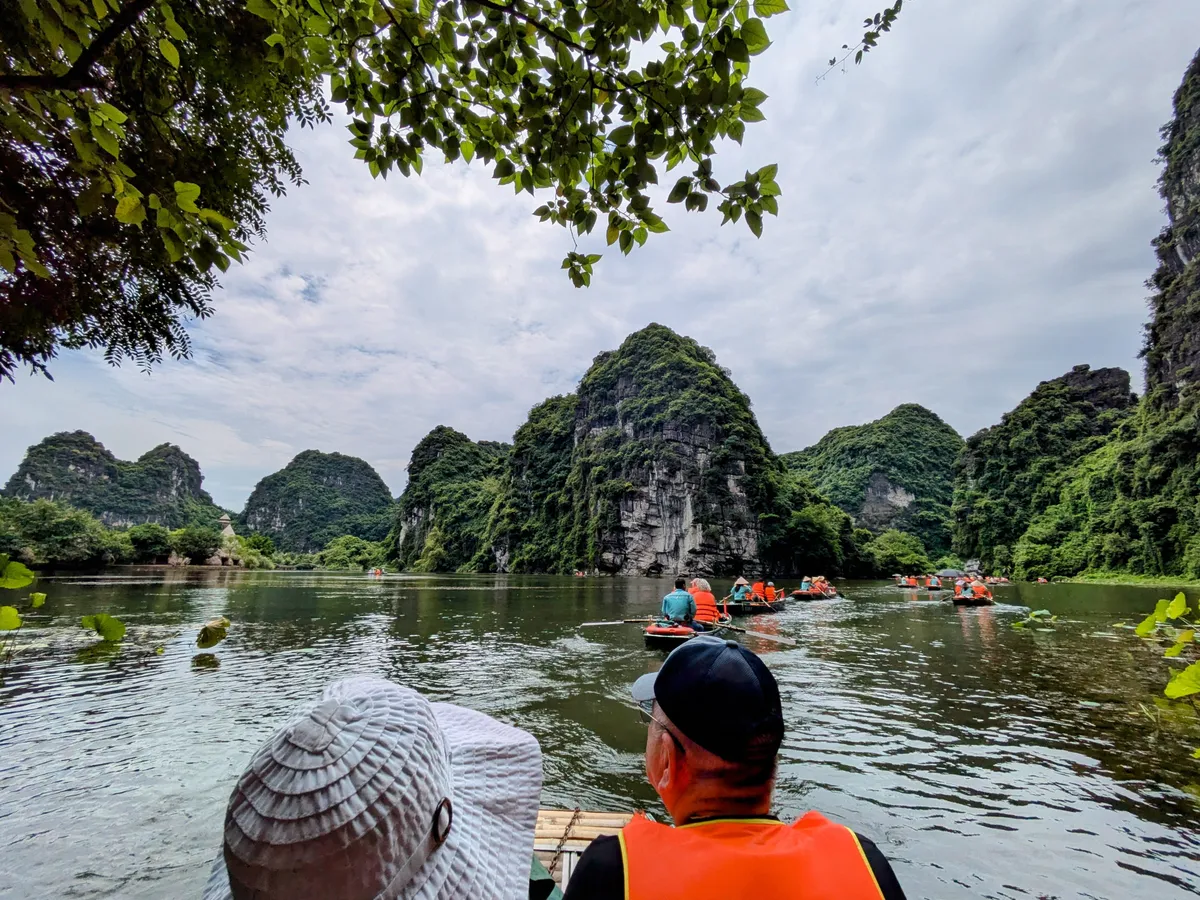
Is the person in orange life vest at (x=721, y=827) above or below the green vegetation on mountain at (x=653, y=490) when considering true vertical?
below

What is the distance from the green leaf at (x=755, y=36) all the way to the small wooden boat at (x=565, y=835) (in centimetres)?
314

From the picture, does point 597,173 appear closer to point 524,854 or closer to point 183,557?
point 524,854

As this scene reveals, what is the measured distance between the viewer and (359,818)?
1.00 metres

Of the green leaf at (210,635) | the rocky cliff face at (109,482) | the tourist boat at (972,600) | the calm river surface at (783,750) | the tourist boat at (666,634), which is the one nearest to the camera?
the calm river surface at (783,750)

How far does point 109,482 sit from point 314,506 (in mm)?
40575

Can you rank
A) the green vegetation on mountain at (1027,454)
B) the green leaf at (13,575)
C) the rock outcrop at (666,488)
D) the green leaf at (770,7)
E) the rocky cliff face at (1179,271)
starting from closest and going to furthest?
the green leaf at (770,7)
the green leaf at (13,575)
the rocky cliff face at (1179,271)
the green vegetation on mountain at (1027,454)
the rock outcrop at (666,488)

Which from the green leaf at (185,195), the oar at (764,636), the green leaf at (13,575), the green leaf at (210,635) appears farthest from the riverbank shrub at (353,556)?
the green leaf at (185,195)

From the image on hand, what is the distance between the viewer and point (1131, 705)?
7.97 meters

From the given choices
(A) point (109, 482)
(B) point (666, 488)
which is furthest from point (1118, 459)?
(A) point (109, 482)

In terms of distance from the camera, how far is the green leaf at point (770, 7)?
5.98ft

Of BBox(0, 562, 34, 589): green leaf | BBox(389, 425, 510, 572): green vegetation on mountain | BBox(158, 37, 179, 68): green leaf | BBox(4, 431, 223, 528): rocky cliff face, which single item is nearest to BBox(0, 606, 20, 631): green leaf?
BBox(0, 562, 34, 589): green leaf

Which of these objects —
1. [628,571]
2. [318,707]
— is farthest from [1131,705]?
[628,571]

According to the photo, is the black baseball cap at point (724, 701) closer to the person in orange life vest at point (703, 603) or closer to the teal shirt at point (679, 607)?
the teal shirt at point (679, 607)

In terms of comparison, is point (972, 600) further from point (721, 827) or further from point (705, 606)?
point (721, 827)
